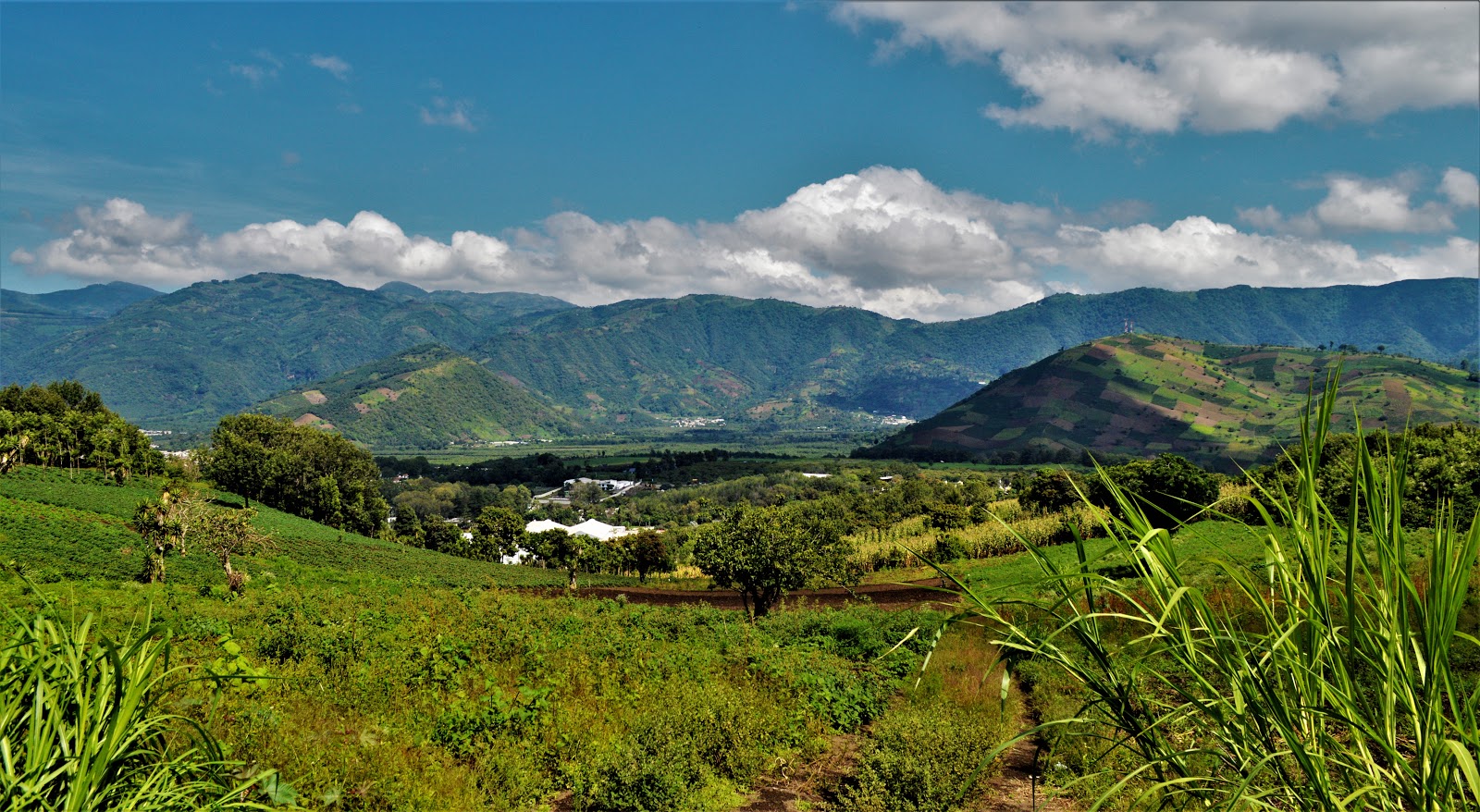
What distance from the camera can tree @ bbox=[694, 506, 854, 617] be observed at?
33.1 meters

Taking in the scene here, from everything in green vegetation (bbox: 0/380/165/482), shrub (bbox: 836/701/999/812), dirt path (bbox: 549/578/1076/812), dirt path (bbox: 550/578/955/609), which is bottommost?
dirt path (bbox: 550/578/955/609)

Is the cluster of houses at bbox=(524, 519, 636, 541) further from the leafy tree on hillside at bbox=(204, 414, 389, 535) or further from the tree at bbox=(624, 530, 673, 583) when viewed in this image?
the leafy tree on hillside at bbox=(204, 414, 389, 535)

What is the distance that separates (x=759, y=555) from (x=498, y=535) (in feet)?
201

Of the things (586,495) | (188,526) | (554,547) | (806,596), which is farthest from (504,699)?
(586,495)

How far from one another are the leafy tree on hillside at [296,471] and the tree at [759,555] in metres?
75.8

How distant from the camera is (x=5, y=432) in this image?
64.9m

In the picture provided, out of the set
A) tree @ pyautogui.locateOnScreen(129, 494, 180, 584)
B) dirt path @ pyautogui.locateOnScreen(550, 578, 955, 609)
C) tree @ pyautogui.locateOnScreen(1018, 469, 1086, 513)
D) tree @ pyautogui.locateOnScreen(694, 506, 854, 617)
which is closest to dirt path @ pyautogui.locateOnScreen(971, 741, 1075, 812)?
tree @ pyautogui.locateOnScreen(694, 506, 854, 617)

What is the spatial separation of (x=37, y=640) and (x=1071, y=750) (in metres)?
13.9

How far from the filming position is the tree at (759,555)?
109 ft

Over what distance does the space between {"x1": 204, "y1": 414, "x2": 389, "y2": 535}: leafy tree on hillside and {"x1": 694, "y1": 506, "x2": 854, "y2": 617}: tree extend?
7578cm

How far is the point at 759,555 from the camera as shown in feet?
109

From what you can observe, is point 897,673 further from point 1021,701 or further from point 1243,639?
point 1243,639

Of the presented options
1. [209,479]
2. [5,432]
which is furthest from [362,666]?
[209,479]

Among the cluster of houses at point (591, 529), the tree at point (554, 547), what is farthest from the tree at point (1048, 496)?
the cluster of houses at point (591, 529)
